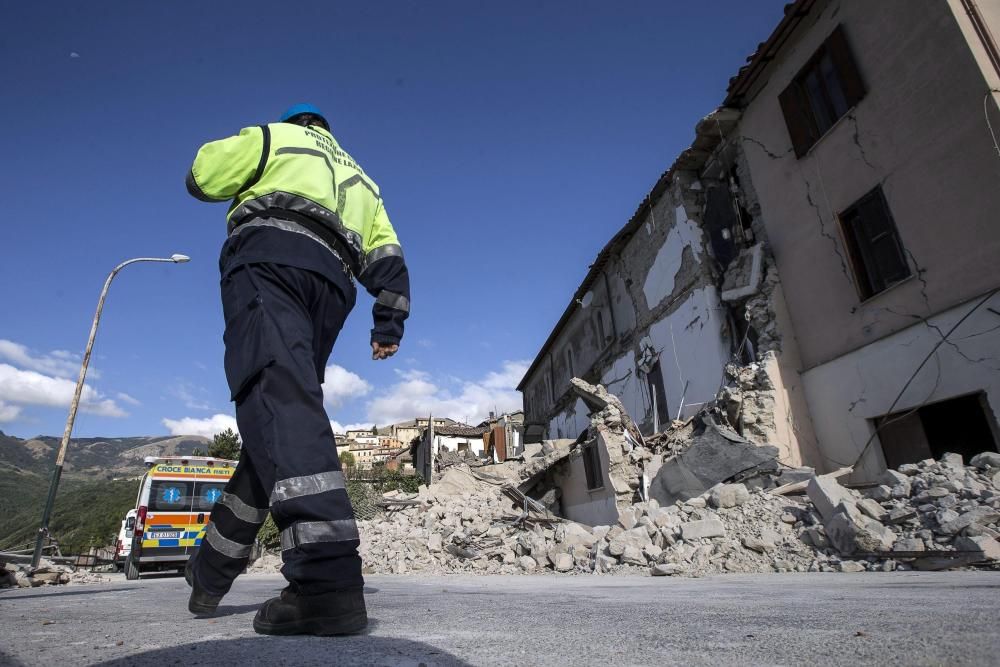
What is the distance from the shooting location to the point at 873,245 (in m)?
7.63

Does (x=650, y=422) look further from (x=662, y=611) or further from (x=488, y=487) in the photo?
(x=662, y=611)

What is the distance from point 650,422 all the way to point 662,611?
11556mm

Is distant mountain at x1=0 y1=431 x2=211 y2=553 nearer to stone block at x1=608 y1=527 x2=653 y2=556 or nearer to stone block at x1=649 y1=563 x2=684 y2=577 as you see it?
stone block at x1=608 y1=527 x2=653 y2=556

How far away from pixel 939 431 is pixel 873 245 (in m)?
2.72

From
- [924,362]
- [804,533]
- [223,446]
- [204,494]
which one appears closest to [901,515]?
[804,533]

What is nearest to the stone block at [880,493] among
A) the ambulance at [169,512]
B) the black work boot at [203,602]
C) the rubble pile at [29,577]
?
the black work boot at [203,602]

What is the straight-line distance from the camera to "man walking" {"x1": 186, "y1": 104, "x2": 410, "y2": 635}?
1498mm

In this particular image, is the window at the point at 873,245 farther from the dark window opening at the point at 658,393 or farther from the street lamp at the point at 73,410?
the street lamp at the point at 73,410

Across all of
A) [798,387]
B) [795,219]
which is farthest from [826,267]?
[798,387]

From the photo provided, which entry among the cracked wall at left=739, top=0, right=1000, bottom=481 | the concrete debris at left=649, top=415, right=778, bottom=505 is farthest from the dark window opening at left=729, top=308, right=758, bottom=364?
the concrete debris at left=649, top=415, right=778, bottom=505

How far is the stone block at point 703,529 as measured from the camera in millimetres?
5523

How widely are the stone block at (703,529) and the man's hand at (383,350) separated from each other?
15.1 ft

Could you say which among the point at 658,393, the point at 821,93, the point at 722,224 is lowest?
the point at 658,393

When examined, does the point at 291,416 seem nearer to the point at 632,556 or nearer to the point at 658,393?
the point at 632,556
